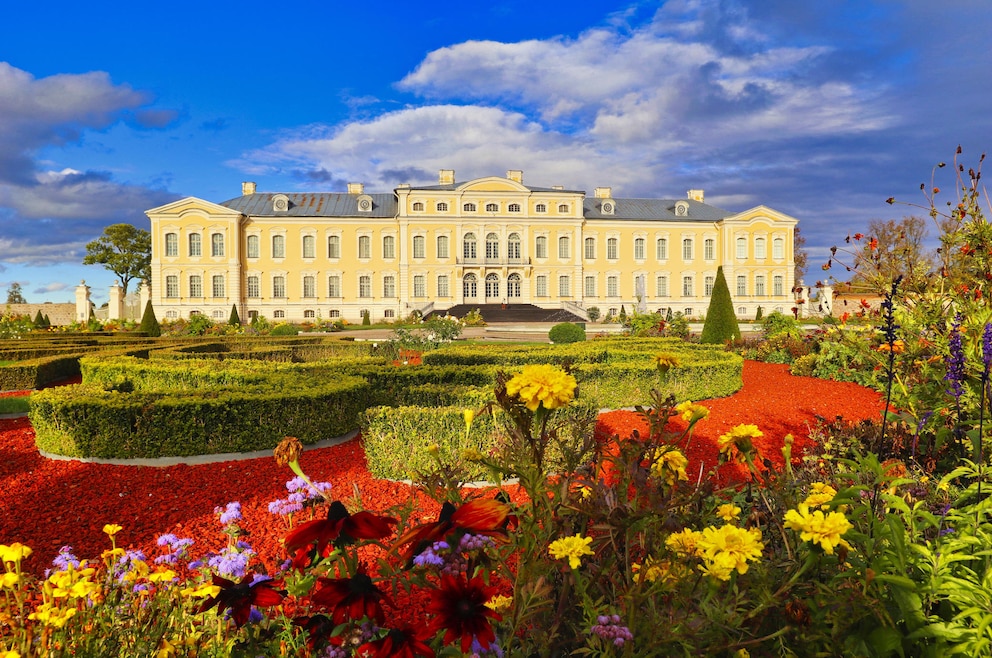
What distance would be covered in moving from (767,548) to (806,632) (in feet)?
2.30

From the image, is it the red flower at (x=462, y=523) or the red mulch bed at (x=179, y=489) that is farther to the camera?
the red mulch bed at (x=179, y=489)

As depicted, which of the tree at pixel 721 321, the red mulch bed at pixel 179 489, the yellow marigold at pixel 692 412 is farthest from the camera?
the tree at pixel 721 321

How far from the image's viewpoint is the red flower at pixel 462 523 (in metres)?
1.08

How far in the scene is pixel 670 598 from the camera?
165 centimetres

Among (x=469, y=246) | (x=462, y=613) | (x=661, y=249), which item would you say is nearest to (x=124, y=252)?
(x=469, y=246)

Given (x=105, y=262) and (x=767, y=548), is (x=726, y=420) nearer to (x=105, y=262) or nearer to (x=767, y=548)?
(x=767, y=548)

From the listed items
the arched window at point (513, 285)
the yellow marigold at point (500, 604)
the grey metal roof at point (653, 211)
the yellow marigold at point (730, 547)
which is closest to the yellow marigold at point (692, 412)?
the yellow marigold at point (730, 547)

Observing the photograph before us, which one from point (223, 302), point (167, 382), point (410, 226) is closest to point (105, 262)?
point (223, 302)

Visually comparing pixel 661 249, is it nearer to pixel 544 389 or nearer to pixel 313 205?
pixel 313 205

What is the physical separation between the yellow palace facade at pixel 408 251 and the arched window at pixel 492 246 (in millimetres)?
62

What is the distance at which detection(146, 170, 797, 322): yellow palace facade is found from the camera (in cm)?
3538

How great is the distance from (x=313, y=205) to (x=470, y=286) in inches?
437

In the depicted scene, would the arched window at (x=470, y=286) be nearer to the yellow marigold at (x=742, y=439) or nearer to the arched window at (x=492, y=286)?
the arched window at (x=492, y=286)

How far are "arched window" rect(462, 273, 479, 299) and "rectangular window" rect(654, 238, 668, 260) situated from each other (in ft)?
39.7
